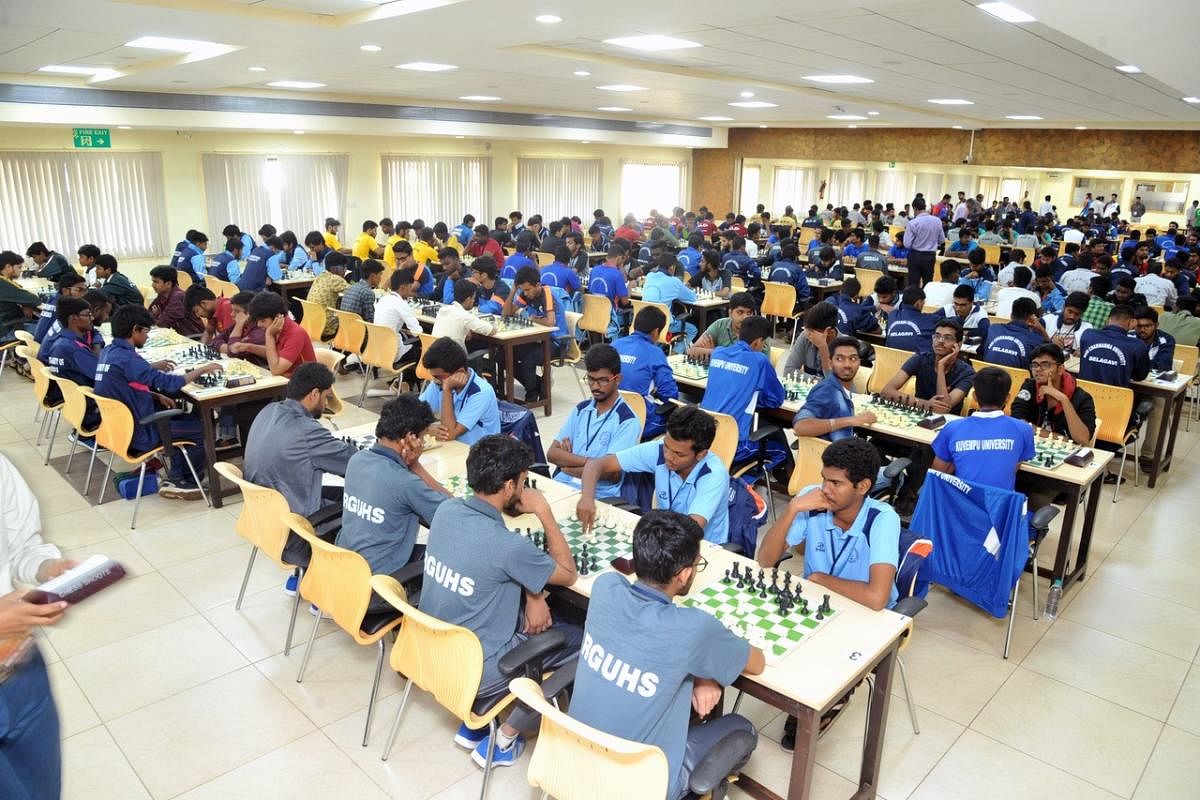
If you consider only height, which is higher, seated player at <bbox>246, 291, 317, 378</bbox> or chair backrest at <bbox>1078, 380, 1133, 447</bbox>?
seated player at <bbox>246, 291, 317, 378</bbox>

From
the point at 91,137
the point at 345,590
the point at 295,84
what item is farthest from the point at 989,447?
the point at 91,137

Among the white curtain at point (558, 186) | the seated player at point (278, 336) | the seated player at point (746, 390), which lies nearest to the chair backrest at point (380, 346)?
the seated player at point (278, 336)

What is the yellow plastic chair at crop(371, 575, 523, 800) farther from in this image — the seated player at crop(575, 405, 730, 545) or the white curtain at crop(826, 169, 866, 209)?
the white curtain at crop(826, 169, 866, 209)

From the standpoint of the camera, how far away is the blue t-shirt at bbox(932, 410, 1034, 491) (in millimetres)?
4125

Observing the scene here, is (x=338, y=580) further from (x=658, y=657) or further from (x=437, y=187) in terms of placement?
(x=437, y=187)

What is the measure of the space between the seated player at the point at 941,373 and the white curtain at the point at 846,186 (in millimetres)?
17086

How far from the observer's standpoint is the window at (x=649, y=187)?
19.2m

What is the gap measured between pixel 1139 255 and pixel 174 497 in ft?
39.0

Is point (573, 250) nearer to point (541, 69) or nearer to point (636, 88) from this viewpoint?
point (636, 88)

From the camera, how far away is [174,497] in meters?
5.66

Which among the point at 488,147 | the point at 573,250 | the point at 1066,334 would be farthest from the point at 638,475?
the point at 488,147

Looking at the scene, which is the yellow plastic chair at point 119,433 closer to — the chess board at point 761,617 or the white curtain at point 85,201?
the chess board at point 761,617

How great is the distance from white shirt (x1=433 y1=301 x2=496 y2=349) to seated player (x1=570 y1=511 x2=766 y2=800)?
15.7 feet

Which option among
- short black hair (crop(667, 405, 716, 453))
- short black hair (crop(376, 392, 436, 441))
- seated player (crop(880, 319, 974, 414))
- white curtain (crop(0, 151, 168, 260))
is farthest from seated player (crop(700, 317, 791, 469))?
white curtain (crop(0, 151, 168, 260))
